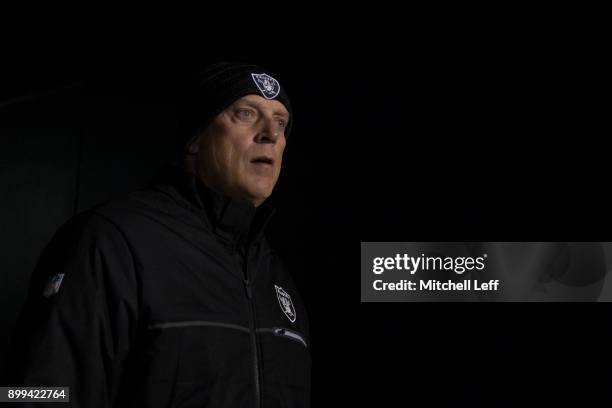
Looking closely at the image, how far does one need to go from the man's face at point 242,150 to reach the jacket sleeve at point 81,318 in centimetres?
29

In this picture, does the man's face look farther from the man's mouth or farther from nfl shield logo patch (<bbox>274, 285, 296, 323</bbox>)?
nfl shield logo patch (<bbox>274, 285, 296, 323</bbox>)

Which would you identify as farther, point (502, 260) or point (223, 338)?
point (502, 260)

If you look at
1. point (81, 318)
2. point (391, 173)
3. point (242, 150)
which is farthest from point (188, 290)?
point (391, 173)

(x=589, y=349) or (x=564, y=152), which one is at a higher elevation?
(x=564, y=152)

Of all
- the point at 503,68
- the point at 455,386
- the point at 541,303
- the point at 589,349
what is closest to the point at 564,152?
the point at 503,68

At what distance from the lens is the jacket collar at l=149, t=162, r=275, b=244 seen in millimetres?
1250

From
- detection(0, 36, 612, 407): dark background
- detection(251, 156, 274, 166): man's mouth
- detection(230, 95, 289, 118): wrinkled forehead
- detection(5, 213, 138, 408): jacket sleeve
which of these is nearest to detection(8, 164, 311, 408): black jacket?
detection(5, 213, 138, 408): jacket sleeve

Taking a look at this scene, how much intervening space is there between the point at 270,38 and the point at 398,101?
470 mm

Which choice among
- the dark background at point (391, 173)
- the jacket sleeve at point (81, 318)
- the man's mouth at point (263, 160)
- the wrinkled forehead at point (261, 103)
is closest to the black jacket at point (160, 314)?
the jacket sleeve at point (81, 318)

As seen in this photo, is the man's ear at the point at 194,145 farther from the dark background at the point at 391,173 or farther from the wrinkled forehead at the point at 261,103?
the dark background at the point at 391,173

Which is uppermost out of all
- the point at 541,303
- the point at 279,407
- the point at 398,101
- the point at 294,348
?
the point at 398,101

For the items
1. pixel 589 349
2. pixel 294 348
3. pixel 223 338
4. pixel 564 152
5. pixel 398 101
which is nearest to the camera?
pixel 223 338

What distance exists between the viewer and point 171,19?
2.08 m

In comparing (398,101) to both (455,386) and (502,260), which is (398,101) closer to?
(502,260)
